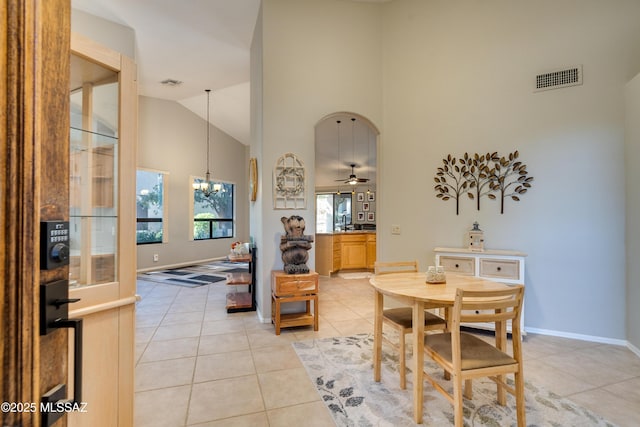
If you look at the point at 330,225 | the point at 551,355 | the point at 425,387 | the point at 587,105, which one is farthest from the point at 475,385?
the point at 330,225

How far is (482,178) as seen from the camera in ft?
11.8

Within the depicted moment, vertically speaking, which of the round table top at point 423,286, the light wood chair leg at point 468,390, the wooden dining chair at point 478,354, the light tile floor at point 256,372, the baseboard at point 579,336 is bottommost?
the light tile floor at point 256,372

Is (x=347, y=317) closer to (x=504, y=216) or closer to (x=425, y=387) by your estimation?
(x=425, y=387)

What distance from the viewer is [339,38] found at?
A: 3.98 m

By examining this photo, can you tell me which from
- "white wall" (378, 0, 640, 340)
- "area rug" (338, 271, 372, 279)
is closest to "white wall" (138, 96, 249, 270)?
"area rug" (338, 271, 372, 279)

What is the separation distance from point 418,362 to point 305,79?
130 inches

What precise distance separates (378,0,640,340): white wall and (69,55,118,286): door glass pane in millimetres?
3221

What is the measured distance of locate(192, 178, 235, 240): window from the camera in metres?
8.09

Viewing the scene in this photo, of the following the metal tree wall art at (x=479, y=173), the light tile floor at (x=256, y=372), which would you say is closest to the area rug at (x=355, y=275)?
the light tile floor at (x=256, y=372)

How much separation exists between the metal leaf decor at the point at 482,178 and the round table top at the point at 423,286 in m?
1.52

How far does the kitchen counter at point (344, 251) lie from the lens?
6.42m

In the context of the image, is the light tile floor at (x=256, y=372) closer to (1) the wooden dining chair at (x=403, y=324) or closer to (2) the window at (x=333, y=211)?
(1) the wooden dining chair at (x=403, y=324)

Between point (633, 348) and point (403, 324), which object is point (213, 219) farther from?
point (633, 348)

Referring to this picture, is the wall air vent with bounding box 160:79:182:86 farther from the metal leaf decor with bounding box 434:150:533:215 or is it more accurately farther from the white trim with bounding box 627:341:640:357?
the white trim with bounding box 627:341:640:357
